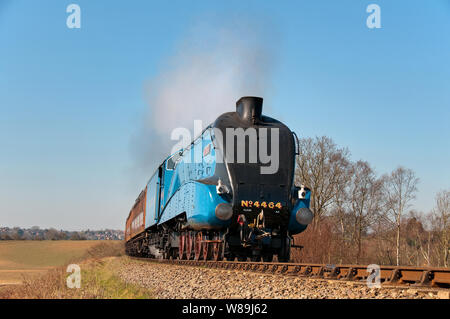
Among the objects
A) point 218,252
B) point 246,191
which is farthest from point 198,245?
point 246,191

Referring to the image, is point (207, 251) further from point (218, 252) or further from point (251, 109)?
point (251, 109)

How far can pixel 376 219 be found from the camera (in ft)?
127

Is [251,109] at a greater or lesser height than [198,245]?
greater

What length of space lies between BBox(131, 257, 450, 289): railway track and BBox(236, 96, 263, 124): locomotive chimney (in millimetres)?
3814

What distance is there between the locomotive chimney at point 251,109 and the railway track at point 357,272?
12.5ft

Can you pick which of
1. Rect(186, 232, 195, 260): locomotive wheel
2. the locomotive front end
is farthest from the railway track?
Rect(186, 232, 195, 260): locomotive wheel

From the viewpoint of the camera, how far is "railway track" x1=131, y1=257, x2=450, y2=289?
7082 millimetres

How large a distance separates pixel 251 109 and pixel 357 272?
17.6 ft

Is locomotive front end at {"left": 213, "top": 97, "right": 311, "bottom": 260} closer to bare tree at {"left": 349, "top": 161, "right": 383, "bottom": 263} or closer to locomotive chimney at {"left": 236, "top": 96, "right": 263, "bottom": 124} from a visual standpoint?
locomotive chimney at {"left": 236, "top": 96, "right": 263, "bottom": 124}

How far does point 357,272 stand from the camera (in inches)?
347

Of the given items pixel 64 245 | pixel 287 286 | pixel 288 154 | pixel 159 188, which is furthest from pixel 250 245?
pixel 64 245

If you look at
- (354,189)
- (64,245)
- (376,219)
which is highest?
(354,189)
